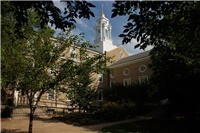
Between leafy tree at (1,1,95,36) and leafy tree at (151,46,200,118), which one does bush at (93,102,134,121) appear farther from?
leafy tree at (1,1,95,36)

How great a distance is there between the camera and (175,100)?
56.3 feet

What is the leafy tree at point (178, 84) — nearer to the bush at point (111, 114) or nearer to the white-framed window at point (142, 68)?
the bush at point (111, 114)

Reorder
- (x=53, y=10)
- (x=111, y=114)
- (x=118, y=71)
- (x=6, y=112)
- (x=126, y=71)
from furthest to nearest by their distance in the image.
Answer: (x=118, y=71) < (x=126, y=71) < (x=111, y=114) < (x=6, y=112) < (x=53, y=10)

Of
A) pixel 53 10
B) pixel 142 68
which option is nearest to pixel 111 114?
pixel 142 68

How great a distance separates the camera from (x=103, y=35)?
41.7m

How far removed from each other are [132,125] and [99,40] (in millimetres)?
27181

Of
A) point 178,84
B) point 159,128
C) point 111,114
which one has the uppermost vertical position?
point 178,84

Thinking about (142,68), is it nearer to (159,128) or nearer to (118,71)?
(118,71)

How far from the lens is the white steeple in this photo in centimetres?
3988

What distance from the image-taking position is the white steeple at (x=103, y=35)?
39875 millimetres

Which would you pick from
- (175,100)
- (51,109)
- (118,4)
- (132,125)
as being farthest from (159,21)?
(51,109)

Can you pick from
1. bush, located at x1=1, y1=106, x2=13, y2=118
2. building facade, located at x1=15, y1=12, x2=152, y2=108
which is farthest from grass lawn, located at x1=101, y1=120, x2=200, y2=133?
building facade, located at x1=15, y1=12, x2=152, y2=108

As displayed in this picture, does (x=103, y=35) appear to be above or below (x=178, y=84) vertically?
above

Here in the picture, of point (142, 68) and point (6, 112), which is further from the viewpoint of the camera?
point (142, 68)
